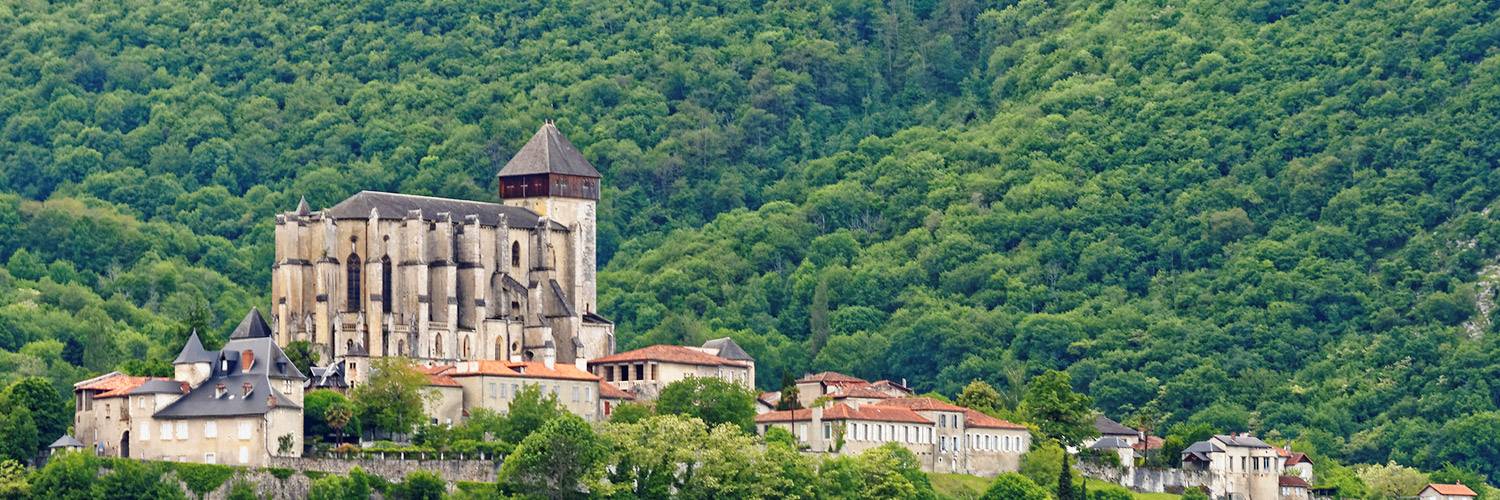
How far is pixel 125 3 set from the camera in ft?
639

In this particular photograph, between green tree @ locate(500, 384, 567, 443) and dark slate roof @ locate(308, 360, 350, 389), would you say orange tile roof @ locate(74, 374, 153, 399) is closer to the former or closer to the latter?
dark slate roof @ locate(308, 360, 350, 389)

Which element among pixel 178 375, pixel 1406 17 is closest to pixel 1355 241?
pixel 1406 17

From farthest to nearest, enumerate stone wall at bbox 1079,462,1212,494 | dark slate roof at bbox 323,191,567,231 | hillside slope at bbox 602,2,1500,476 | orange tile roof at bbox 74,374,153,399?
hillside slope at bbox 602,2,1500,476
stone wall at bbox 1079,462,1212,494
dark slate roof at bbox 323,191,567,231
orange tile roof at bbox 74,374,153,399

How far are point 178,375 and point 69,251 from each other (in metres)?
56.8

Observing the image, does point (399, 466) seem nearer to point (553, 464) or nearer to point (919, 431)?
point (553, 464)

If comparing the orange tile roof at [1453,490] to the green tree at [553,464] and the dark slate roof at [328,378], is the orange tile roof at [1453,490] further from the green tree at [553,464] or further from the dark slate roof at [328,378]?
the dark slate roof at [328,378]

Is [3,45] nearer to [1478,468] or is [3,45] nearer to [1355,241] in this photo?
[1355,241]

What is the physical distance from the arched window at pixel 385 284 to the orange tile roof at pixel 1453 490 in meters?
40.8

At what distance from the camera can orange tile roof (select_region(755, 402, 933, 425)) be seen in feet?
385

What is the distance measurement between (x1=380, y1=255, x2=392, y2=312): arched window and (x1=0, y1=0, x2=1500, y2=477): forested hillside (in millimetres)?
17703

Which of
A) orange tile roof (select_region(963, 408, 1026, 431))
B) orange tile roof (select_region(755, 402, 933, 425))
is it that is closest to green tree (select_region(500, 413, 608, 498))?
orange tile roof (select_region(755, 402, 933, 425))

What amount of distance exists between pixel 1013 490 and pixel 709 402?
1039cm

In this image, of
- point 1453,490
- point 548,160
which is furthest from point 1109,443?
point 548,160

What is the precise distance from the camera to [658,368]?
119 meters
